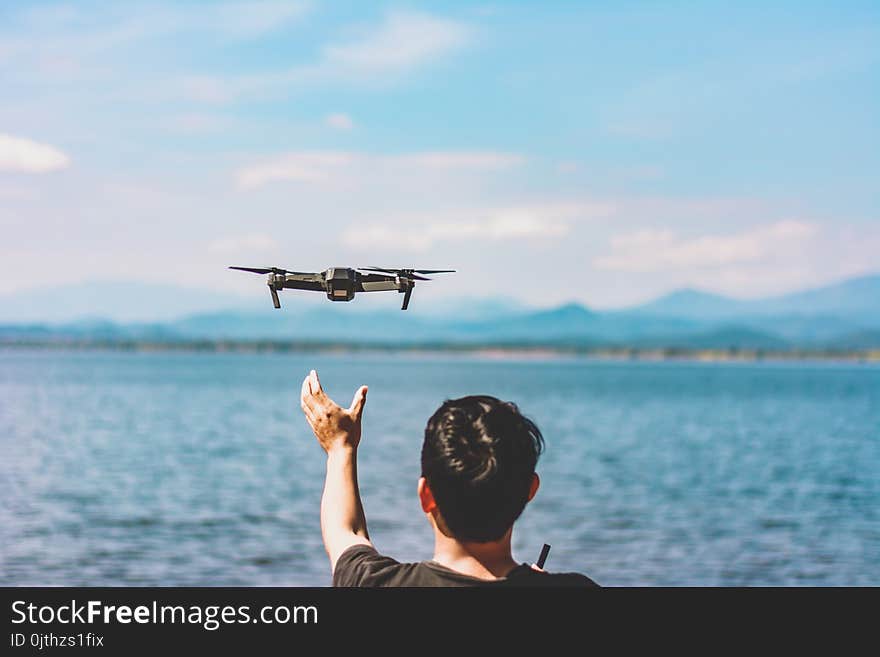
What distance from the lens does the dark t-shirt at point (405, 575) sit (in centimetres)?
349

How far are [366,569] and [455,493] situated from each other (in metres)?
0.36

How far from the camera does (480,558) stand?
359 centimetres

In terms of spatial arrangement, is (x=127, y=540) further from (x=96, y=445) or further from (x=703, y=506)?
(x=96, y=445)

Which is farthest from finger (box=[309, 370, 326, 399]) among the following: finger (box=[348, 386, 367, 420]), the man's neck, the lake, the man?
the lake

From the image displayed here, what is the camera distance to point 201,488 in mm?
60719

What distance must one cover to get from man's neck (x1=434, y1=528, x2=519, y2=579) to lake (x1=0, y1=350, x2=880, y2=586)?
2939 cm

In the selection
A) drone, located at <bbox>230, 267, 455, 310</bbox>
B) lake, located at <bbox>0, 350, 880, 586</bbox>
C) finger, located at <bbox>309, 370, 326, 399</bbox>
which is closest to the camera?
drone, located at <bbox>230, 267, 455, 310</bbox>

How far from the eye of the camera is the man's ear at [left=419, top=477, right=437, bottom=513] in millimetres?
3547

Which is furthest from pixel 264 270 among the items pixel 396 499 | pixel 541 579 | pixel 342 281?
pixel 396 499

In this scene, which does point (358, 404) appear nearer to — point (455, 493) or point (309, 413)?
point (309, 413)

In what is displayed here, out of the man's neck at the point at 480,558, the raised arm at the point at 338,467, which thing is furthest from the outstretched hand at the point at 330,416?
the man's neck at the point at 480,558

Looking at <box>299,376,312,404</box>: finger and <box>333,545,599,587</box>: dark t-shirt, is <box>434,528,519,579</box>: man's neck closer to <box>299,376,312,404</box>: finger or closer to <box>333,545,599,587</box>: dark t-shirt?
<box>333,545,599,587</box>: dark t-shirt

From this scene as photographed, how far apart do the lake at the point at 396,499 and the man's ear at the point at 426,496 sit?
1158 inches

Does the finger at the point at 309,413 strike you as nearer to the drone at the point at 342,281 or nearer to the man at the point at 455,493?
the man at the point at 455,493
